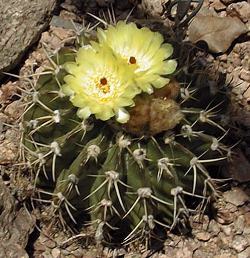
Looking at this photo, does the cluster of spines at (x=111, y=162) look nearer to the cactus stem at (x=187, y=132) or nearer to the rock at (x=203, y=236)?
the cactus stem at (x=187, y=132)

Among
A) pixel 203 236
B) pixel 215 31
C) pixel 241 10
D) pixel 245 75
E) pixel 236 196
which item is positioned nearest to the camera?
pixel 203 236

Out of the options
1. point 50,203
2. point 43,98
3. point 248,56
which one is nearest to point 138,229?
point 50,203

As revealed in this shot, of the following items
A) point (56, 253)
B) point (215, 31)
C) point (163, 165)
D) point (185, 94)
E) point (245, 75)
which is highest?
point (185, 94)

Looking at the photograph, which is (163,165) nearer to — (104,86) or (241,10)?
(104,86)

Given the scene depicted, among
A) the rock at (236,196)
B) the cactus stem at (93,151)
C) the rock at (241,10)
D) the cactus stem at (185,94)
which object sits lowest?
the rock at (236,196)

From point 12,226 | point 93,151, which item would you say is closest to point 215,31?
A: point 93,151

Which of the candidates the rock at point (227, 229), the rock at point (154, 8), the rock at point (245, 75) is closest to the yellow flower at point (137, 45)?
the rock at point (227, 229)
